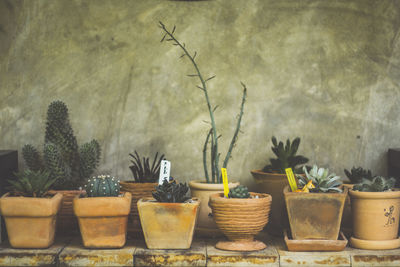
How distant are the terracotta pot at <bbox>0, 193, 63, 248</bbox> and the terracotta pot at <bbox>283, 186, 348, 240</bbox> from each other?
1287 mm

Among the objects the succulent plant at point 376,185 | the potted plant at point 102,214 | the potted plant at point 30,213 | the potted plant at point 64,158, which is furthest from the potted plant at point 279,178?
the potted plant at point 30,213

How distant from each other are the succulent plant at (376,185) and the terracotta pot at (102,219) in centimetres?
129

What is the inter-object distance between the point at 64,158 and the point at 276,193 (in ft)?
4.39

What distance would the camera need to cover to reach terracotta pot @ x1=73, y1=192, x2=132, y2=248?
264 centimetres

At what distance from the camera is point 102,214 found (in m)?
2.65

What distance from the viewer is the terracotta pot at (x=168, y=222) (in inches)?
104

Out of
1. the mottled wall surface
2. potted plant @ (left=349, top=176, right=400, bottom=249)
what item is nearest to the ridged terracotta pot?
potted plant @ (left=349, top=176, right=400, bottom=249)

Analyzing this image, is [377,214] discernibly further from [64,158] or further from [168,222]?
[64,158]

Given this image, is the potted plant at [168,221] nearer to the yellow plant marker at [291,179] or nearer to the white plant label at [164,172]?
the white plant label at [164,172]

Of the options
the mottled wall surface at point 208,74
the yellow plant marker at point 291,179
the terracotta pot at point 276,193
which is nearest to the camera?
the yellow plant marker at point 291,179

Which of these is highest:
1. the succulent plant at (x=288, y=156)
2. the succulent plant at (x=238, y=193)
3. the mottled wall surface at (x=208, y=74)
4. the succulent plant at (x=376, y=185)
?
the mottled wall surface at (x=208, y=74)

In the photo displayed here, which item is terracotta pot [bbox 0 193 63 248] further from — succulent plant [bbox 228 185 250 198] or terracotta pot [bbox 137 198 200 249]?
succulent plant [bbox 228 185 250 198]

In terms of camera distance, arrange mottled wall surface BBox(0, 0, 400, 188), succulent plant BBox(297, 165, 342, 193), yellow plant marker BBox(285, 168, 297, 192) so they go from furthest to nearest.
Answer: mottled wall surface BBox(0, 0, 400, 188)
yellow plant marker BBox(285, 168, 297, 192)
succulent plant BBox(297, 165, 342, 193)

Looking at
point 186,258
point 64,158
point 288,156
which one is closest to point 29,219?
point 64,158
